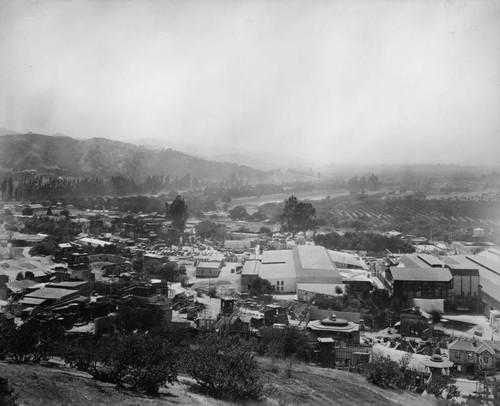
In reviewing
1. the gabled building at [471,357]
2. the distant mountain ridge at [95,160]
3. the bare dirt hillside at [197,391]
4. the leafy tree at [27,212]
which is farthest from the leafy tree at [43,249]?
the distant mountain ridge at [95,160]

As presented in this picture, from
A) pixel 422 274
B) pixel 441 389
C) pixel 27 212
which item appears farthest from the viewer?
pixel 27 212

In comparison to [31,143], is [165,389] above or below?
below

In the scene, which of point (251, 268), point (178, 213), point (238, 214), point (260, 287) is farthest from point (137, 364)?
point (238, 214)

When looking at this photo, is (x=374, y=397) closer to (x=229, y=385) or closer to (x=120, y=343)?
(x=229, y=385)

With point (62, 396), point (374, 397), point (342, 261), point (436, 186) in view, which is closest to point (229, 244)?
point (342, 261)

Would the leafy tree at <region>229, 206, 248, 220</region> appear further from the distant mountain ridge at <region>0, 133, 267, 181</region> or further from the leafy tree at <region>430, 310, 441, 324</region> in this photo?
the distant mountain ridge at <region>0, 133, 267, 181</region>

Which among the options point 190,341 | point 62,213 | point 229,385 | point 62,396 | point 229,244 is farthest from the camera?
point 62,213

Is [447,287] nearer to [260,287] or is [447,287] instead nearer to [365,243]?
[260,287]

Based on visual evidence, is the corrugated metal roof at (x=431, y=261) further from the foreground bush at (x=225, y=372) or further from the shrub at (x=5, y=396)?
the shrub at (x=5, y=396)
